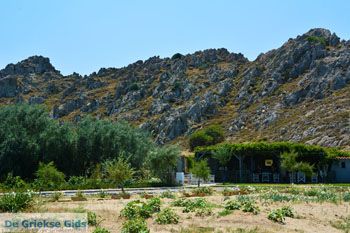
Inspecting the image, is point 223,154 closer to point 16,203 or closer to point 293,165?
point 293,165

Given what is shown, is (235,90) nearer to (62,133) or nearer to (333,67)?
(333,67)

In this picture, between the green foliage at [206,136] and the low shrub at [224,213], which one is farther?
the green foliage at [206,136]

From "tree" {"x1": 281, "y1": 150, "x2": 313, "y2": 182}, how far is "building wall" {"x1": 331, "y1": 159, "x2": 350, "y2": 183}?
7608 mm

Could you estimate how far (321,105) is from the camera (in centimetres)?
9075

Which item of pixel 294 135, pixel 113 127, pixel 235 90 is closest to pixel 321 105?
pixel 294 135

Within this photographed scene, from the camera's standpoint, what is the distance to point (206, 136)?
305ft

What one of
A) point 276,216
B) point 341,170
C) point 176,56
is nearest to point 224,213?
point 276,216

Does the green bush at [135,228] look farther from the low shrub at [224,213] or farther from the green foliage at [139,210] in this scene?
the low shrub at [224,213]

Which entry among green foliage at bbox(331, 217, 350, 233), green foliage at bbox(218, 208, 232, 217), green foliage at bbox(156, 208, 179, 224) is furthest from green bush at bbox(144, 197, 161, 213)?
green foliage at bbox(331, 217, 350, 233)

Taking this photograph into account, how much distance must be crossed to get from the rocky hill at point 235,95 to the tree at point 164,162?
3926cm

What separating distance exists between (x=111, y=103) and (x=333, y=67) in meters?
59.4

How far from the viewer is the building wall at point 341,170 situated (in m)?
56.3

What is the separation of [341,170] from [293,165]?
981cm

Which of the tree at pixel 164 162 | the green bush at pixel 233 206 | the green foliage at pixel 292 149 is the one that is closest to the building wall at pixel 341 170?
the green foliage at pixel 292 149
